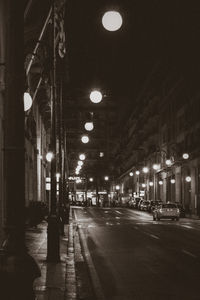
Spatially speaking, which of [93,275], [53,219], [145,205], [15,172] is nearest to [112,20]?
[15,172]

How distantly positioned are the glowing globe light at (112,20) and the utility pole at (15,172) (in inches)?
200

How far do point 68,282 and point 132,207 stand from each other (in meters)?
96.6

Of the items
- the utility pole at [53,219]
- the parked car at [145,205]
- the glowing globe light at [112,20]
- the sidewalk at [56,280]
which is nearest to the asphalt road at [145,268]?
the sidewalk at [56,280]

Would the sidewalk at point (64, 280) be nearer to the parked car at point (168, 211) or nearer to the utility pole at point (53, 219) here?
the utility pole at point (53, 219)

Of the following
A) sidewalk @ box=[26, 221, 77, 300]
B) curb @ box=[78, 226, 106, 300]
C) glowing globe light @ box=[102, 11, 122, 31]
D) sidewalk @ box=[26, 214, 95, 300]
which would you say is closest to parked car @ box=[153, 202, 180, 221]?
curb @ box=[78, 226, 106, 300]

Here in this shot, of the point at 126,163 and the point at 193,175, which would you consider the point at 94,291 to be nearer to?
the point at 193,175

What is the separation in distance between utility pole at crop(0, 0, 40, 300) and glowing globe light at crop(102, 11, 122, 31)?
5078 millimetres

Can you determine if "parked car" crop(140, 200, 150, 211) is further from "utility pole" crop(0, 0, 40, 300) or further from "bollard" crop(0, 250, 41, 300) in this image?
"bollard" crop(0, 250, 41, 300)

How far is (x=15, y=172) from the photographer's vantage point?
620cm

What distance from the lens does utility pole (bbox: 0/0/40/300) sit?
19.4 ft

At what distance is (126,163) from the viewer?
150 metres

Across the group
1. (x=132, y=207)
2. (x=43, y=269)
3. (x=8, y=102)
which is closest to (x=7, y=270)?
(x=8, y=102)

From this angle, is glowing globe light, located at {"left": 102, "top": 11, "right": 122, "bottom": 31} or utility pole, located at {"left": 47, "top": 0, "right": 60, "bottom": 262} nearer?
glowing globe light, located at {"left": 102, "top": 11, "right": 122, "bottom": 31}

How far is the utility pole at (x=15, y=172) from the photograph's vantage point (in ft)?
19.4
